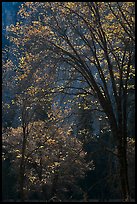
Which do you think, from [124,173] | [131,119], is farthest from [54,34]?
[131,119]

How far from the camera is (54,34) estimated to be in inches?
494

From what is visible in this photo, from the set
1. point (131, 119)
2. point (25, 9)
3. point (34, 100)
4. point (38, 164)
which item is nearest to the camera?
point (34, 100)

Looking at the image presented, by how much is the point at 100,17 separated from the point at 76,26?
32.2 inches

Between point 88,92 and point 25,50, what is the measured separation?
7.84 feet

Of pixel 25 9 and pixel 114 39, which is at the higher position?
pixel 25 9

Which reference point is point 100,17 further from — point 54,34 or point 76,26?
point 54,34

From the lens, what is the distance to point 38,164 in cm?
2512

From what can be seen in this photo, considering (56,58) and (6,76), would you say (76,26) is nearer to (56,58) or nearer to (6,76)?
(56,58)

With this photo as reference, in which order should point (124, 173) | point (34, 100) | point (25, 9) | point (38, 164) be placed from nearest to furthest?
point (124, 173), point (34, 100), point (25, 9), point (38, 164)

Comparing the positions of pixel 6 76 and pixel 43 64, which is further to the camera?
pixel 6 76

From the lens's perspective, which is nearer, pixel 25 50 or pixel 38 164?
pixel 25 50

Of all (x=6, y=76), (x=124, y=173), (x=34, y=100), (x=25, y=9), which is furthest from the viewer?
(x=6, y=76)

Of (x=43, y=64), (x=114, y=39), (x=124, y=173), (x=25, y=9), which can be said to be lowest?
(x=124, y=173)

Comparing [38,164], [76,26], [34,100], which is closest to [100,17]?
[76,26]
